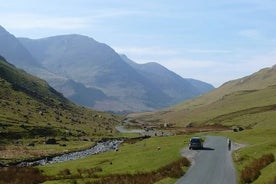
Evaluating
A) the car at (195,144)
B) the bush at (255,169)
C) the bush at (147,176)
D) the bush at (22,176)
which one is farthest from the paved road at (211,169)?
the bush at (22,176)

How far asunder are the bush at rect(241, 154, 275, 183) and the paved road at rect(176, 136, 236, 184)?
1340 mm

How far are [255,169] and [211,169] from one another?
27.2ft

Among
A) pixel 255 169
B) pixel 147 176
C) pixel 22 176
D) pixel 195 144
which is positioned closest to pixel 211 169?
pixel 255 169

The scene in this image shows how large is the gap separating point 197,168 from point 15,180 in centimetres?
2500

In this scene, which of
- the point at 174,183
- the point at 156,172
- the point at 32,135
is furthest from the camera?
Result: the point at 32,135

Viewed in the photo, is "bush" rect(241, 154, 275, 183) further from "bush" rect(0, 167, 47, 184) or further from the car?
the car

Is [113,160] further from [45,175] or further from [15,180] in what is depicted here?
[15,180]

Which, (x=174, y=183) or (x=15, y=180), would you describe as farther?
(x=15, y=180)

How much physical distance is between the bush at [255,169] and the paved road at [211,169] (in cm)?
134

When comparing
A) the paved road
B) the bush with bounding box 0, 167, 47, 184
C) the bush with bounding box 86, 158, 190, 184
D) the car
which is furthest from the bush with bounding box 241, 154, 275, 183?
the car

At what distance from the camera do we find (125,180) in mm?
54844

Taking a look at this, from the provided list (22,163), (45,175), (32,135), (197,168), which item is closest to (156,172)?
(197,168)

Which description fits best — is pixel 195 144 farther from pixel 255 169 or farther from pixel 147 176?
pixel 255 169

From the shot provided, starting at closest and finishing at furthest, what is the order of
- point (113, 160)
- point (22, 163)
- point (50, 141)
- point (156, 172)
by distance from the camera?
point (156, 172) < point (113, 160) < point (22, 163) < point (50, 141)
